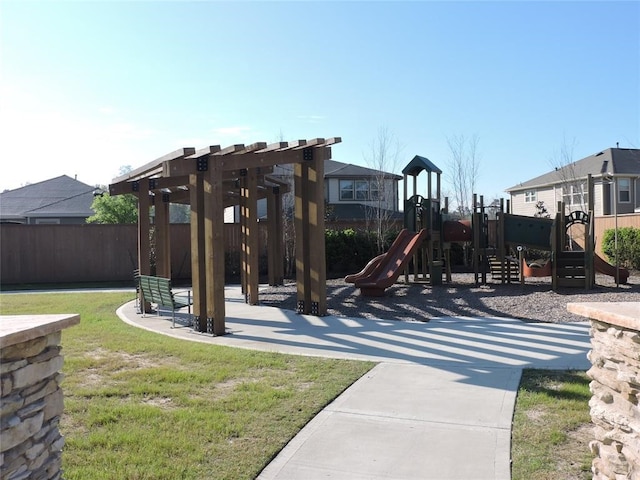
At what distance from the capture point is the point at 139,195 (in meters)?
11.6

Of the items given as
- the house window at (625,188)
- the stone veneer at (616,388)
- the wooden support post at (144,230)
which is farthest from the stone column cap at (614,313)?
the house window at (625,188)

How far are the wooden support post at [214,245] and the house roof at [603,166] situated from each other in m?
24.4

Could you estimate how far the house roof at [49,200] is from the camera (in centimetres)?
2862

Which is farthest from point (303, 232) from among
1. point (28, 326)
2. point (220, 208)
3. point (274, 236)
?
point (28, 326)

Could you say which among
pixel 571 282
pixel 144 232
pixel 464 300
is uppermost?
pixel 144 232

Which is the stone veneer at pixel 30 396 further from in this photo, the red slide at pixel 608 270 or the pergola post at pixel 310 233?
the red slide at pixel 608 270

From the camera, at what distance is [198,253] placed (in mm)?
8992

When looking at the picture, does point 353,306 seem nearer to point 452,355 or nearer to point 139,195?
point 452,355

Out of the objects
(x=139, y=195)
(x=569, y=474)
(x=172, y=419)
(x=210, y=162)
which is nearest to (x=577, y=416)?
(x=569, y=474)

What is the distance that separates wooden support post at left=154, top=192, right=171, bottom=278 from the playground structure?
4.35m

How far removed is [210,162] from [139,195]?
3657 millimetres

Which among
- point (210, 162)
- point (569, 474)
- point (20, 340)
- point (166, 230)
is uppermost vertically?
point (210, 162)

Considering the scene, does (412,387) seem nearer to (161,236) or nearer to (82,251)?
(161,236)

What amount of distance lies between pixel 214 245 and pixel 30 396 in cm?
591
